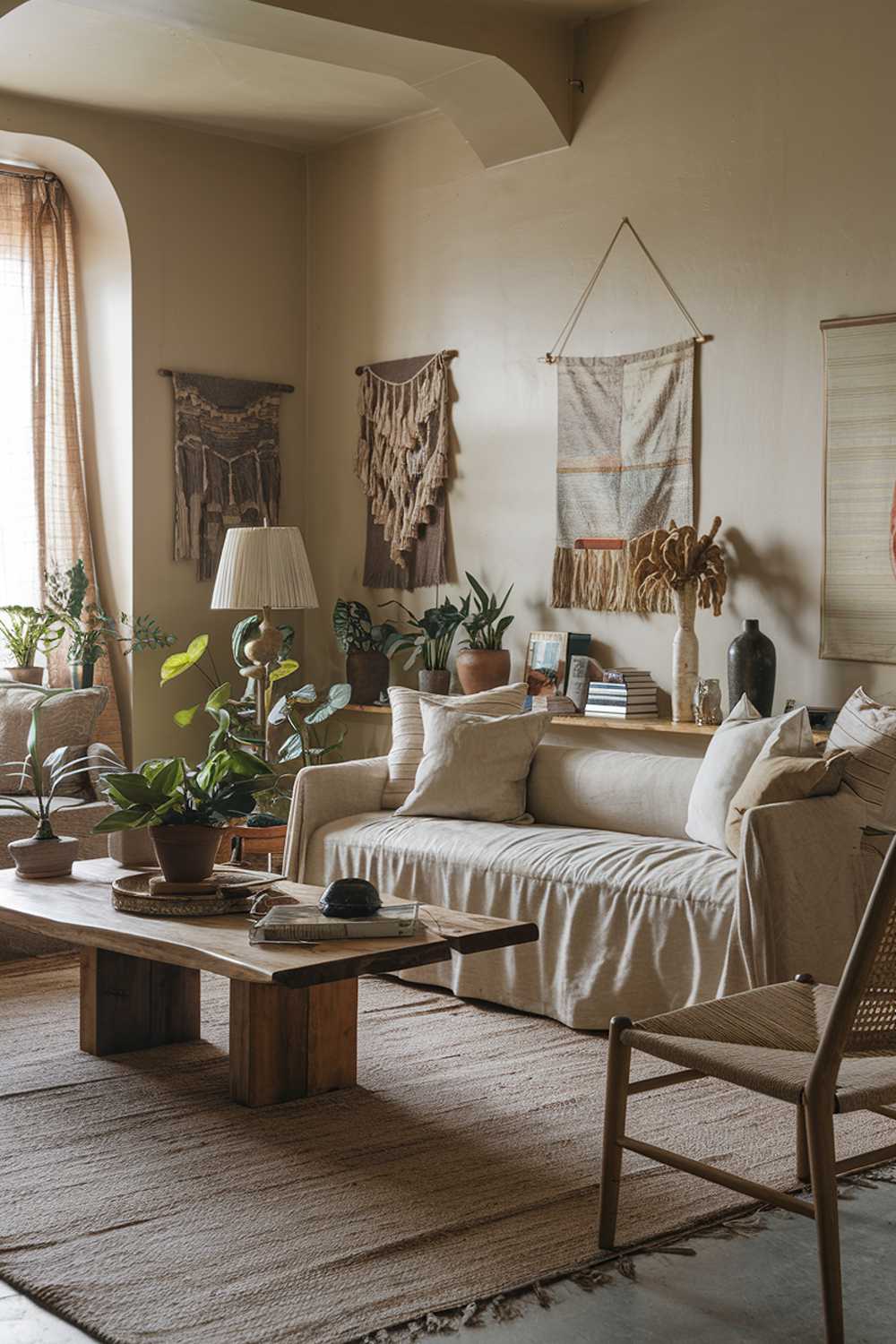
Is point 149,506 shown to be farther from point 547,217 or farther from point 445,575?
point 547,217

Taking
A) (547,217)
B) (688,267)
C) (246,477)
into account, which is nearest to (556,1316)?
(688,267)

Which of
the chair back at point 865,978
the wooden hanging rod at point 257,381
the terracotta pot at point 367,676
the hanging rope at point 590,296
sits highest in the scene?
the hanging rope at point 590,296

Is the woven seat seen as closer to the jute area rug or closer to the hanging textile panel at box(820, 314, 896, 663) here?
the jute area rug

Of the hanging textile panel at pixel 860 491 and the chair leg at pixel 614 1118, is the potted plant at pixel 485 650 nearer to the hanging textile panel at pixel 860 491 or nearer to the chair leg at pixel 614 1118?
the hanging textile panel at pixel 860 491

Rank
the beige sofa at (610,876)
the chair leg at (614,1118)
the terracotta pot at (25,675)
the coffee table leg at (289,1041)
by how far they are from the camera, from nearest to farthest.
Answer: the chair leg at (614,1118) < the coffee table leg at (289,1041) < the beige sofa at (610,876) < the terracotta pot at (25,675)

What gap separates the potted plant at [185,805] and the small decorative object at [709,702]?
178cm

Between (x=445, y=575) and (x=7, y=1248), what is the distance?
3747 millimetres

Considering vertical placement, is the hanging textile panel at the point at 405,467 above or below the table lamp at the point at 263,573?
above

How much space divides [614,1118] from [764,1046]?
11.4 inches

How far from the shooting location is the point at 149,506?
619 cm

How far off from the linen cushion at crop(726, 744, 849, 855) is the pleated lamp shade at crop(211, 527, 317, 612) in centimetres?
223

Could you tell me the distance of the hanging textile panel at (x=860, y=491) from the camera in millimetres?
4445

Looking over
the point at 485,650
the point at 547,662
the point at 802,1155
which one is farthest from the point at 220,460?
the point at 802,1155

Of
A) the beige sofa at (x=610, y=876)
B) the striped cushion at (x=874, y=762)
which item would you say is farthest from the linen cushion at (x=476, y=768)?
the striped cushion at (x=874, y=762)
